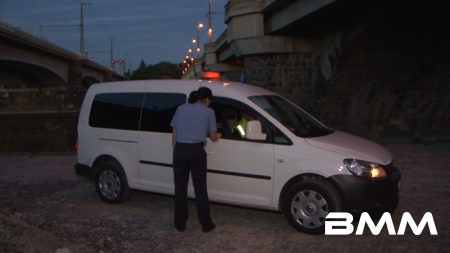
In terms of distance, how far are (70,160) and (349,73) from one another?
1107 cm

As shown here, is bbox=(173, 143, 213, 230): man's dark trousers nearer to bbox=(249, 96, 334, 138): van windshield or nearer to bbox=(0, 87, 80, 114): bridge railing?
bbox=(249, 96, 334, 138): van windshield

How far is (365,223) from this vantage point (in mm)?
6121

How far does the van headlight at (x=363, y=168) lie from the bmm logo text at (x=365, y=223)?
0.45 meters

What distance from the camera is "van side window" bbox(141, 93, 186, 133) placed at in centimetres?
679

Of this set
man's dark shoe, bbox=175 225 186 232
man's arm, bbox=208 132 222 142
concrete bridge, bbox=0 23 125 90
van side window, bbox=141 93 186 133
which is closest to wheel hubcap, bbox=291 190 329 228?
man's arm, bbox=208 132 222 142

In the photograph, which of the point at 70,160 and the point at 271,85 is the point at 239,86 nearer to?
the point at 70,160

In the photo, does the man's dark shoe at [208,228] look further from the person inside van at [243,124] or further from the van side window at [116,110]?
the van side window at [116,110]

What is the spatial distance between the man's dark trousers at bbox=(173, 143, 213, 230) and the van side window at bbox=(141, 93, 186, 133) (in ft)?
3.51

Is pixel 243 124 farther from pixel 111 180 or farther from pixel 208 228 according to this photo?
pixel 111 180

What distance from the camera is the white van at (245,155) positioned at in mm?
5660

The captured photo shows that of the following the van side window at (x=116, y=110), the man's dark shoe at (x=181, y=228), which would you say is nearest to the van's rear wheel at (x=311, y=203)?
the man's dark shoe at (x=181, y=228)

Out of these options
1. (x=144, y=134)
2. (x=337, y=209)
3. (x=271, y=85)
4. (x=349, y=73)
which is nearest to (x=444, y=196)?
(x=337, y=209)

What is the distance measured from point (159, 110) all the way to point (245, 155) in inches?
60.0

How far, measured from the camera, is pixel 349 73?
1867 cm
